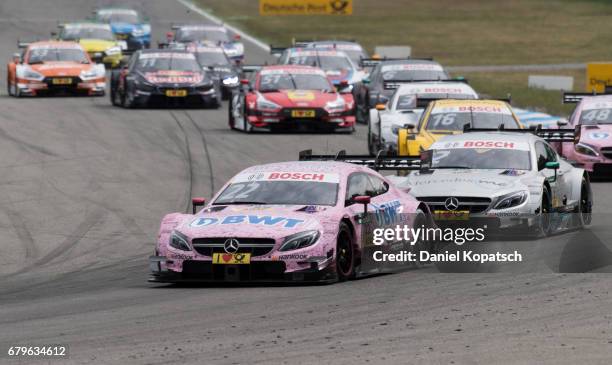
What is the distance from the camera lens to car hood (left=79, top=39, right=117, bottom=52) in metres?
46.4

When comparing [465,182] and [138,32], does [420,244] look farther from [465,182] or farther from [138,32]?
[138,32]

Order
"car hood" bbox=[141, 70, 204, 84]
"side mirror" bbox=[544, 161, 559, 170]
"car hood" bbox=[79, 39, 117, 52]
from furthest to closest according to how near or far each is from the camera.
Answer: "car hood" bbox=[79, 39, 117, 52] < "car hood" bbox=[141, 70, 204, 84] < "side mirror" bbox=[544, 161, 559, 170]

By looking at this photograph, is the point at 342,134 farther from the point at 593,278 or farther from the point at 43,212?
the point at 593,278

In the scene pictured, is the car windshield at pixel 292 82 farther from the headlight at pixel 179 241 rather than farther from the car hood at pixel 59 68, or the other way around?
the headlight at pixel 179 241

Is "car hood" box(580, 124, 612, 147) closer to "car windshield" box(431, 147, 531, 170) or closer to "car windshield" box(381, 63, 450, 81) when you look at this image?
"car windshield" box(431, 147, 531, 170)

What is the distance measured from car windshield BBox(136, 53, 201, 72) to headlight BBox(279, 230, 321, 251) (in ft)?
66.8

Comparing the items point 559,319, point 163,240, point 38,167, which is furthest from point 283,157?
point 559,319

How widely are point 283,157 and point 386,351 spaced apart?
1616cm

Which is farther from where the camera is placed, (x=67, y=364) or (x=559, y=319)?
(x=559, y=319)

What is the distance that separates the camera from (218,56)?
3872cm

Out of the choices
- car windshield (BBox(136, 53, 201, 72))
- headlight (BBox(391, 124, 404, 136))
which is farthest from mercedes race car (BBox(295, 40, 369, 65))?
headlight (BBox(391, 124, 404, 136))

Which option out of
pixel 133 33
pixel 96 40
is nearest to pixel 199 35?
pixel 96 40

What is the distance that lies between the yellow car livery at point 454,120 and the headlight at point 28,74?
14.0 metres

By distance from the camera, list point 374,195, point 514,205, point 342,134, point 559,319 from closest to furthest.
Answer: point 559,319
point 374,195
point 514,205
point 342,134
